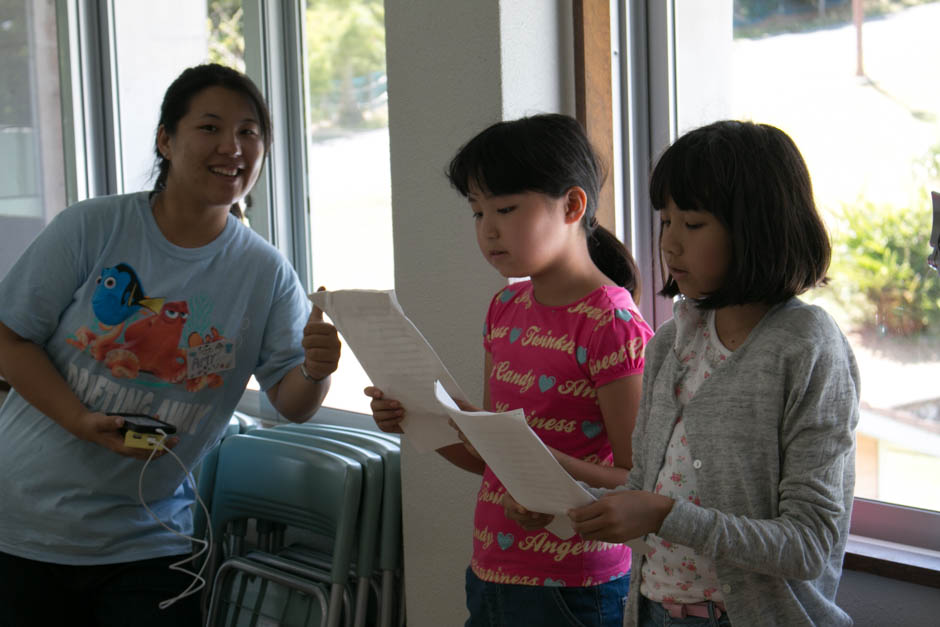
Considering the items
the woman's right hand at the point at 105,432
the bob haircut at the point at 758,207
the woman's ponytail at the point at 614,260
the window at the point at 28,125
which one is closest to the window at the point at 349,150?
the woman's right hand at the point at 105,432

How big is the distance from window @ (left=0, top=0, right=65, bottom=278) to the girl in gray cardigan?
9.98ft

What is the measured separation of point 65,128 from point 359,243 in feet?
4.84

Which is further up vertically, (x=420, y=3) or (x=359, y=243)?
(x=420, y=3)

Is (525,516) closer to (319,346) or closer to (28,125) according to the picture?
(319,346)

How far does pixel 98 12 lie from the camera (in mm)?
3357

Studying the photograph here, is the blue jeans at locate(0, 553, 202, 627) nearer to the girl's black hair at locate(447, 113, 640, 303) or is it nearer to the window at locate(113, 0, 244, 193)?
the girl's black hair at locate(447, 113, 640, 303)

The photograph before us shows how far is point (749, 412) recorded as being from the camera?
1.01 m

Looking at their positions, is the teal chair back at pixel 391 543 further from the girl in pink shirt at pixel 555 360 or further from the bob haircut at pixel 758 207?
the bob haircut at pixel 758 207

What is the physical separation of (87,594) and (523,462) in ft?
3.67

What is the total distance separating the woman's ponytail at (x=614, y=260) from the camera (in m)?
1.45

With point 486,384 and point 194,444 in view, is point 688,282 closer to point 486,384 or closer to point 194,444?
point 486,384

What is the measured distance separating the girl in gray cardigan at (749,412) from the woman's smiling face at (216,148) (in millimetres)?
984

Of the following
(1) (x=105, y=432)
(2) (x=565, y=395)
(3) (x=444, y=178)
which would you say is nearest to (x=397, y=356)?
(2) (x=565, y=395)

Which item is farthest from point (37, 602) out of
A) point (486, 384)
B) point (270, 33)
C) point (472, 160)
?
point (270, 33)
